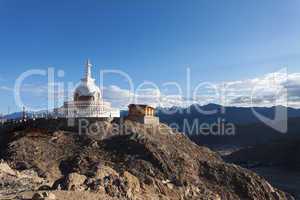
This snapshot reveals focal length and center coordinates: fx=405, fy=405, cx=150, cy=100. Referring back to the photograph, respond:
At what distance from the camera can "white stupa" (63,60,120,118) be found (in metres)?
41.5

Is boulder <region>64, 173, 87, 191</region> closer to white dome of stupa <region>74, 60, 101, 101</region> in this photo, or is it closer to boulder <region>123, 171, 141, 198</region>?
boulder <region>123, 171, 141, 198</region>

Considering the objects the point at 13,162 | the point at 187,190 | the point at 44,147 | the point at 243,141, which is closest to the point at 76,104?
the point at 44,147

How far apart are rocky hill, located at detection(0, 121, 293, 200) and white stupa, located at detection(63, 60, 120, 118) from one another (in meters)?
3.04

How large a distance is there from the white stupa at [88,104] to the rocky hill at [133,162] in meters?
3.04

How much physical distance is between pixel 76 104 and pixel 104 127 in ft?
19.5

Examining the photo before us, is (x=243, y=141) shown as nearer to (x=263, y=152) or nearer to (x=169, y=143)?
(x=263, y=152)

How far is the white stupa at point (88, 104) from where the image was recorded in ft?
136

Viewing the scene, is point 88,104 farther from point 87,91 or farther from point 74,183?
point 74,183

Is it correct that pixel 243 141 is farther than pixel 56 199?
Yes

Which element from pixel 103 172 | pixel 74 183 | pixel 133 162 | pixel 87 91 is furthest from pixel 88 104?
pixel 74 183

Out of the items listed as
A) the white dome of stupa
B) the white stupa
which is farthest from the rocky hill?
the white dome of stupa

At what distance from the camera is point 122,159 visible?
111 ft

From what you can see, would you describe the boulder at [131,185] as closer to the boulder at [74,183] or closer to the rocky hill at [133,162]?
the rocky hill at [133,162]

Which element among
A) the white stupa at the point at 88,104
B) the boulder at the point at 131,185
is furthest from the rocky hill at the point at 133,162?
the white stupa at the point at 88,104
